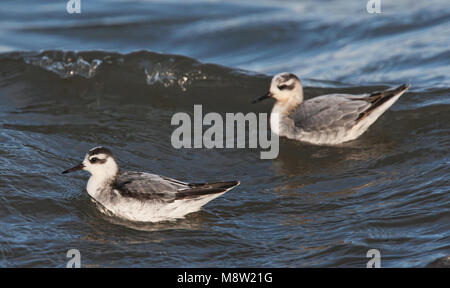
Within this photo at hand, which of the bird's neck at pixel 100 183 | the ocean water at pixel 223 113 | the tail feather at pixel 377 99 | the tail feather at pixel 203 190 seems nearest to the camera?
the ocean water at pixel 223 113

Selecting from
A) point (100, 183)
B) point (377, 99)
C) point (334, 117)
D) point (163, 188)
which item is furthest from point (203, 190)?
point (377, 99)

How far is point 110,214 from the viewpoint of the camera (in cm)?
862

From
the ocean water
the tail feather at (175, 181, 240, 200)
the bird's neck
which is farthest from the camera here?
the bird's neck

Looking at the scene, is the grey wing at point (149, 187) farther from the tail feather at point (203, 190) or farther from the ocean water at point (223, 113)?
the ocean water at point (223, 113)

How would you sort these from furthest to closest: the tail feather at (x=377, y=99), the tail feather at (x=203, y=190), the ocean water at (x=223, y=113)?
the tail feather at (x=377, y=99)
the tail feather at (x=203, y=190)
the ocean water at (x=223, y=113)

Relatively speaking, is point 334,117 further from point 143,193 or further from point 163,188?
point 143,193

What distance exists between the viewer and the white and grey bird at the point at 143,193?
27.5ft

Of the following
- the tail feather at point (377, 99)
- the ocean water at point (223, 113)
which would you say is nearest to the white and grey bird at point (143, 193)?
the ocean water at point (223, 113)

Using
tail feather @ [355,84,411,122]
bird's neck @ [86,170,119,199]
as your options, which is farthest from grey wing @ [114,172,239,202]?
tail feather @ [355,84,411,122]

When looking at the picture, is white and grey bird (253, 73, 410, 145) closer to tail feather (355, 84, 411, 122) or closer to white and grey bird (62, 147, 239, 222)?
tail feather (355, 84, 411, 122)

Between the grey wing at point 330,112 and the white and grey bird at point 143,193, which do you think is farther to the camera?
the grey wing at point 330,112

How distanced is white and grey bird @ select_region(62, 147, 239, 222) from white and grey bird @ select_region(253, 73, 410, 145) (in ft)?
11.0

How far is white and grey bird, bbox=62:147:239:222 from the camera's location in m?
8.38

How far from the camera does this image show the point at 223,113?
13.0 meters
